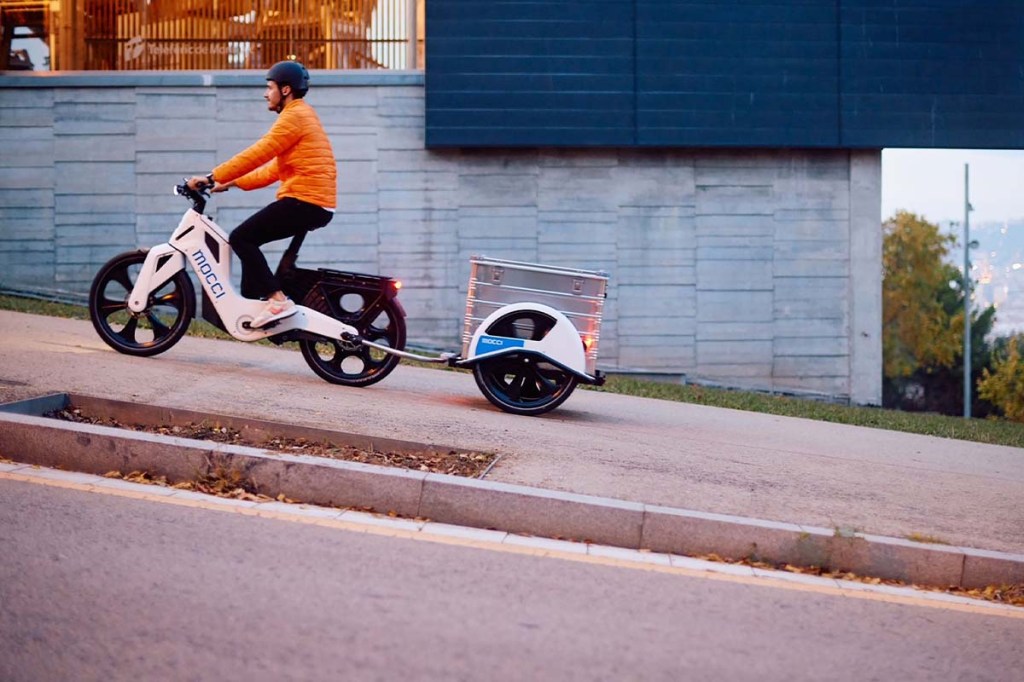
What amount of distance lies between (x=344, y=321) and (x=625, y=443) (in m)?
2.30

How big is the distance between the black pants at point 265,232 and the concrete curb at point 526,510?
230cm

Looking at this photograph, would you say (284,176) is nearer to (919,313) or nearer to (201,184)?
(201,184)

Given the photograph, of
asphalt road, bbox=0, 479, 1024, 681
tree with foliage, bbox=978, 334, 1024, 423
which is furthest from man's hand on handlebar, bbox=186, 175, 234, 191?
→ tree with foliage, bbox=978, 334, 1024, 423

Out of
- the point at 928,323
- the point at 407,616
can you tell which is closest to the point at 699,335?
the point at 407,616

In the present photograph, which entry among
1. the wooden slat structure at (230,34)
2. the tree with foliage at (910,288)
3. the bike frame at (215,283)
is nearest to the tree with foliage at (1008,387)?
the tree with foliage at (910,288)

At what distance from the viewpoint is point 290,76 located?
28.8 ft

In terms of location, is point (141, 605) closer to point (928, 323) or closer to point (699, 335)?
point (699, 335)

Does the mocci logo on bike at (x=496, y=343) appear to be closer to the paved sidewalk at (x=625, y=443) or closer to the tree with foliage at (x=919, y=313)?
the paved sidewalk at (x=625, y=443)

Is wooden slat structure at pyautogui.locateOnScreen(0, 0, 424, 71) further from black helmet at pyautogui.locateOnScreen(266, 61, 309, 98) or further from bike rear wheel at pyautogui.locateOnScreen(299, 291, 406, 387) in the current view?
bike rear wheel at pyautogui.locateOnScreen(299, 291, 406, 387)

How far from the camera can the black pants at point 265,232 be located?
8781 mm

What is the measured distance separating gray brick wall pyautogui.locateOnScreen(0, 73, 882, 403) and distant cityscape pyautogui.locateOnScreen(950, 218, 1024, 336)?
43.5 m

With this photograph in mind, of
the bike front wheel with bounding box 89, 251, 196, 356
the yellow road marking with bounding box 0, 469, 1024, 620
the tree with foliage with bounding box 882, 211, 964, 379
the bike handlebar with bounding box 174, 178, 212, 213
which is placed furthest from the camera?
the tree with foliage with bounding box 882, 211, 964, 379

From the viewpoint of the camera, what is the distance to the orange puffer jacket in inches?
342

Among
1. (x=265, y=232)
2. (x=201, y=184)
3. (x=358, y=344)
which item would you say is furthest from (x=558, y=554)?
(x=201, y=184)
